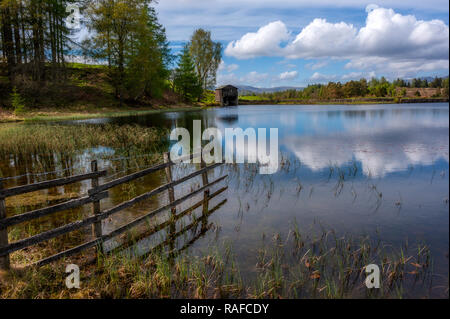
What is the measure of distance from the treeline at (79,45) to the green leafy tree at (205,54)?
3106 cm

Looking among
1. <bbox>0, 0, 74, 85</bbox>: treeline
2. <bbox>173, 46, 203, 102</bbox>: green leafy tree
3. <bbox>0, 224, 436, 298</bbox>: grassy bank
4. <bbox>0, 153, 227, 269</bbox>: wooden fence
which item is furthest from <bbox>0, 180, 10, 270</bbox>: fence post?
<bbox>173, 46, 203, 102</bbox>: green leafy tree

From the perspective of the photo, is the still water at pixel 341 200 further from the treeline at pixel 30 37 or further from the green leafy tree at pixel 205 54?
the green leafy tree at pixel 205 54

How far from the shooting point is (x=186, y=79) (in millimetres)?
75250

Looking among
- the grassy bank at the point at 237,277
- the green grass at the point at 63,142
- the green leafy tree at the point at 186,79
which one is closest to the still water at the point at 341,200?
the grassy bank at the point at 237,277

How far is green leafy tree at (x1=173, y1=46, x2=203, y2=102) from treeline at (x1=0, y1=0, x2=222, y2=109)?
1296cm

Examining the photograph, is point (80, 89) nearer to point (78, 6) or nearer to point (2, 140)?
point (78, 6)

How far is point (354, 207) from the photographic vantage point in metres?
10.5

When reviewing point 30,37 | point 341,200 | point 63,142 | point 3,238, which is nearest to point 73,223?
point 3,238

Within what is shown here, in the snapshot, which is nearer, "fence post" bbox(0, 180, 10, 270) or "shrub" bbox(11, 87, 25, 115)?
"fence post" bbox(0, 180, 10, 270)

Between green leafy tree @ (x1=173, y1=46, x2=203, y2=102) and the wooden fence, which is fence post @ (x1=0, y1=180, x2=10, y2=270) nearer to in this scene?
the wooden fence

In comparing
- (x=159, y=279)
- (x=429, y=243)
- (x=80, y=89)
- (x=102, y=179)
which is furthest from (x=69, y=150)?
(x=80, y=89)

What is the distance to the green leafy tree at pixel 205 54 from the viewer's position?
9244 cm

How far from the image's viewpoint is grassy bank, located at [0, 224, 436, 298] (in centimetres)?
556

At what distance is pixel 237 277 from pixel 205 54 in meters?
93.9
